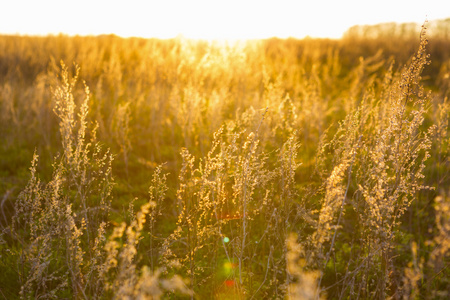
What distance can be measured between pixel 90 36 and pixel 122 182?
52.9 feet

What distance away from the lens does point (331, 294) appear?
8.30 ft

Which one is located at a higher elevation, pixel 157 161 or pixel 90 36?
pixel 90 36

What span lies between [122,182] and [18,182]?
3.80ft

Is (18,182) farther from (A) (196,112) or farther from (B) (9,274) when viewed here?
(A) (196,112)

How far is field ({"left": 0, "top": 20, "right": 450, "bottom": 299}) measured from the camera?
181 cm

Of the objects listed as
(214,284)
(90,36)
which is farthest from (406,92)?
(90,36)

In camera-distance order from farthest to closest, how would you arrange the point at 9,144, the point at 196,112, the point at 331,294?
the point at 9,144 → the point at 196,112 → the point at 331,294

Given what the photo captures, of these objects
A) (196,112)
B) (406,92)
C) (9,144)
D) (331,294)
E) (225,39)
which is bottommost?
(331,294)

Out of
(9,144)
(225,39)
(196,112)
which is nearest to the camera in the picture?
(196,112)

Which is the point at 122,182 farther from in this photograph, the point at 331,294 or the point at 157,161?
the point at 331,294

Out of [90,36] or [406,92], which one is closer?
[406,92]

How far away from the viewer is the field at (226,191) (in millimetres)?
1806

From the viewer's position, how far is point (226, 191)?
2.67 m

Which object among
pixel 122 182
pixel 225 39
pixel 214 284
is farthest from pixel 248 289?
pixel 225 39
